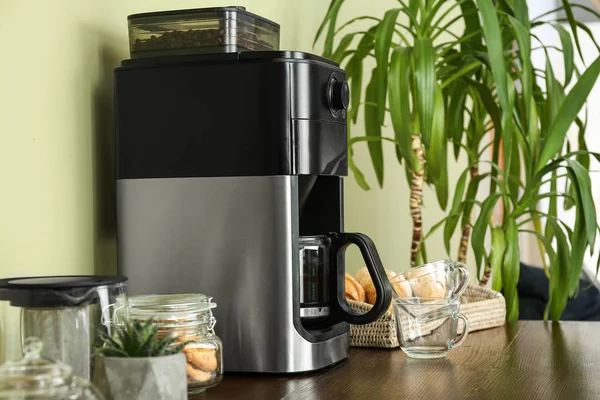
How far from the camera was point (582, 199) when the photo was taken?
1.83 meters

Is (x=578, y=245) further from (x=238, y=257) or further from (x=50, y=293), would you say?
(x=50, y=293)

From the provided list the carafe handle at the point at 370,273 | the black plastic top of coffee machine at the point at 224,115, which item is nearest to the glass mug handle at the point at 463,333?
the carafe handle at the point at 370,273

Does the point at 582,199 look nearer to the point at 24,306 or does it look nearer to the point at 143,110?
the point at 143,110

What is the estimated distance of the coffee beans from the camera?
1.21m

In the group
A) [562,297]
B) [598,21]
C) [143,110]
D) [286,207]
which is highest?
[598,21]

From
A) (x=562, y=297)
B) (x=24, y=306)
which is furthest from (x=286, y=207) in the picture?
(x=562, y=297)

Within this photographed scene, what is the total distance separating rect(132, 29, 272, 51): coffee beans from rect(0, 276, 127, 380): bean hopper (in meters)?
0.47

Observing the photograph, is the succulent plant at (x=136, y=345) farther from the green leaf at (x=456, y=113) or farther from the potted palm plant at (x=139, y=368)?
the green leaf at (x=456, y=113)

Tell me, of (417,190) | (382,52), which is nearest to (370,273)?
(382,52)

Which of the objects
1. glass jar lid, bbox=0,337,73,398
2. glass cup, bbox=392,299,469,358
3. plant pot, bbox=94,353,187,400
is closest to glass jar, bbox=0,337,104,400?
glass jar lid, bbox=0,337,73,398

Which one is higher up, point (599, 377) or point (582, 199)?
point (582, 199)

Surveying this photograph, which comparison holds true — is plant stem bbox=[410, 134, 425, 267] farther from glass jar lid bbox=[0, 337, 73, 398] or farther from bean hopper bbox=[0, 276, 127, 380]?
glass jar lid bbox=[0, 337, 73, 398]

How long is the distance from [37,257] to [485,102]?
132cm

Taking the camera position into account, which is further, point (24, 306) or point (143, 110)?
point (143, 110)
